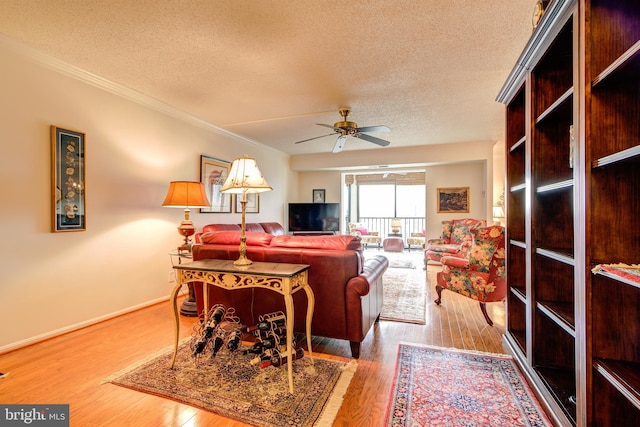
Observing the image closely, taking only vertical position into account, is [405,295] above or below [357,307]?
below

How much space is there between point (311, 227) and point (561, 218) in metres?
5.20

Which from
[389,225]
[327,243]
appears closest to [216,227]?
[327,243]

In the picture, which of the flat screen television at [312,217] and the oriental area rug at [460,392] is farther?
the flat screen television at [312,217]

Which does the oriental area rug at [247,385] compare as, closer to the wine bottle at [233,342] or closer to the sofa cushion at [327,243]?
the wine bottle at [233,342]

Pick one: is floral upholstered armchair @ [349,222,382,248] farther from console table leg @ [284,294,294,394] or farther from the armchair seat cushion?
console table leg @ [284,294,294,394]

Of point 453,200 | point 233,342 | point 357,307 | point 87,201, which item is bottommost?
point 233,342

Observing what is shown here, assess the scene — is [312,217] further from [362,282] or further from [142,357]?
[142,357]

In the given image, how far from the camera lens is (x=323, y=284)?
2166 millimetres

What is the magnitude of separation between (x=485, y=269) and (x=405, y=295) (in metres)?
1.20

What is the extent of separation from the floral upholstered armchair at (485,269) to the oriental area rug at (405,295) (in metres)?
0.56

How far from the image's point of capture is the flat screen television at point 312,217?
263 inches

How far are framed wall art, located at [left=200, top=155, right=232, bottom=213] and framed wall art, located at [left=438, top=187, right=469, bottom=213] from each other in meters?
4.49

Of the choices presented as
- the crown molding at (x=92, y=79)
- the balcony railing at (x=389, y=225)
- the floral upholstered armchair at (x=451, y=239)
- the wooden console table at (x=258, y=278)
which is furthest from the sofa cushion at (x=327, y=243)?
the balcony railing at (x=389, y=225)

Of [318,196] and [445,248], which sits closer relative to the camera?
[445,248]
